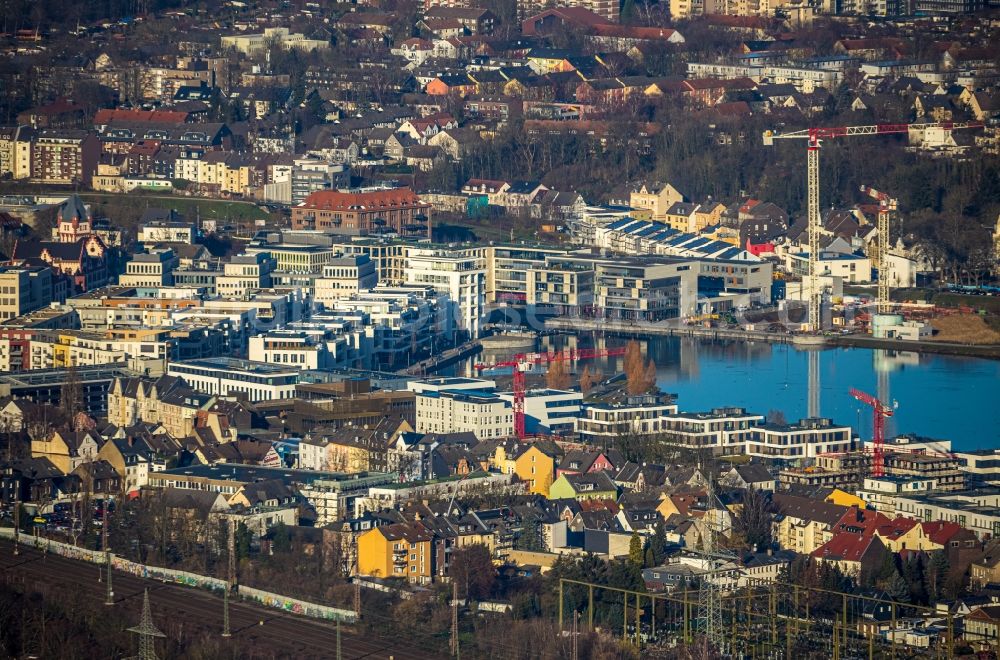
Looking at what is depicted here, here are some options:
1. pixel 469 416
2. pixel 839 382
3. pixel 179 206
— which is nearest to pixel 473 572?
pixel 469 416

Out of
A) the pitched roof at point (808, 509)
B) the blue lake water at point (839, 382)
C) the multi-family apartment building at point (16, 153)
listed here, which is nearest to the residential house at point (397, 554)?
the pitched roof at point (808, 509)

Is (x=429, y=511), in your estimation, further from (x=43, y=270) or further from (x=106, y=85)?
(x=106, y=85)

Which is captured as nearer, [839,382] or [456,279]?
[839,382]

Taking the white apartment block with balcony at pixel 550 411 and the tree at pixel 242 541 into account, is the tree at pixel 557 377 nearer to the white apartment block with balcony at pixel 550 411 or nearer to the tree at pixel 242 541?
the white apartment block with balcony at pixel 550 411

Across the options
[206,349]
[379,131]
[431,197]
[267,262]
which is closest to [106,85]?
[379,131]

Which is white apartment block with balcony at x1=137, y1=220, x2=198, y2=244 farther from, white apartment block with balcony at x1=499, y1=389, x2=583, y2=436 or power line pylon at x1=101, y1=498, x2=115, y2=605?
power line pylon at x1=101, y1=498, x2=115, y2=605

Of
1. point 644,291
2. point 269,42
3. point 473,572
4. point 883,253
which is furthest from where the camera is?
point 269,42

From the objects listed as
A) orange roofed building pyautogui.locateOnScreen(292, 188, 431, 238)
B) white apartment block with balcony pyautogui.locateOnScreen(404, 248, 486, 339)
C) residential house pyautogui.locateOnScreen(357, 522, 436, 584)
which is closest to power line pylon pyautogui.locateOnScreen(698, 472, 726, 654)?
residential house pyautogui.locateOnScreen(357, 522, 436, 584)

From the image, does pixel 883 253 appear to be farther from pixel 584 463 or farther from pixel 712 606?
pixel 712 606
